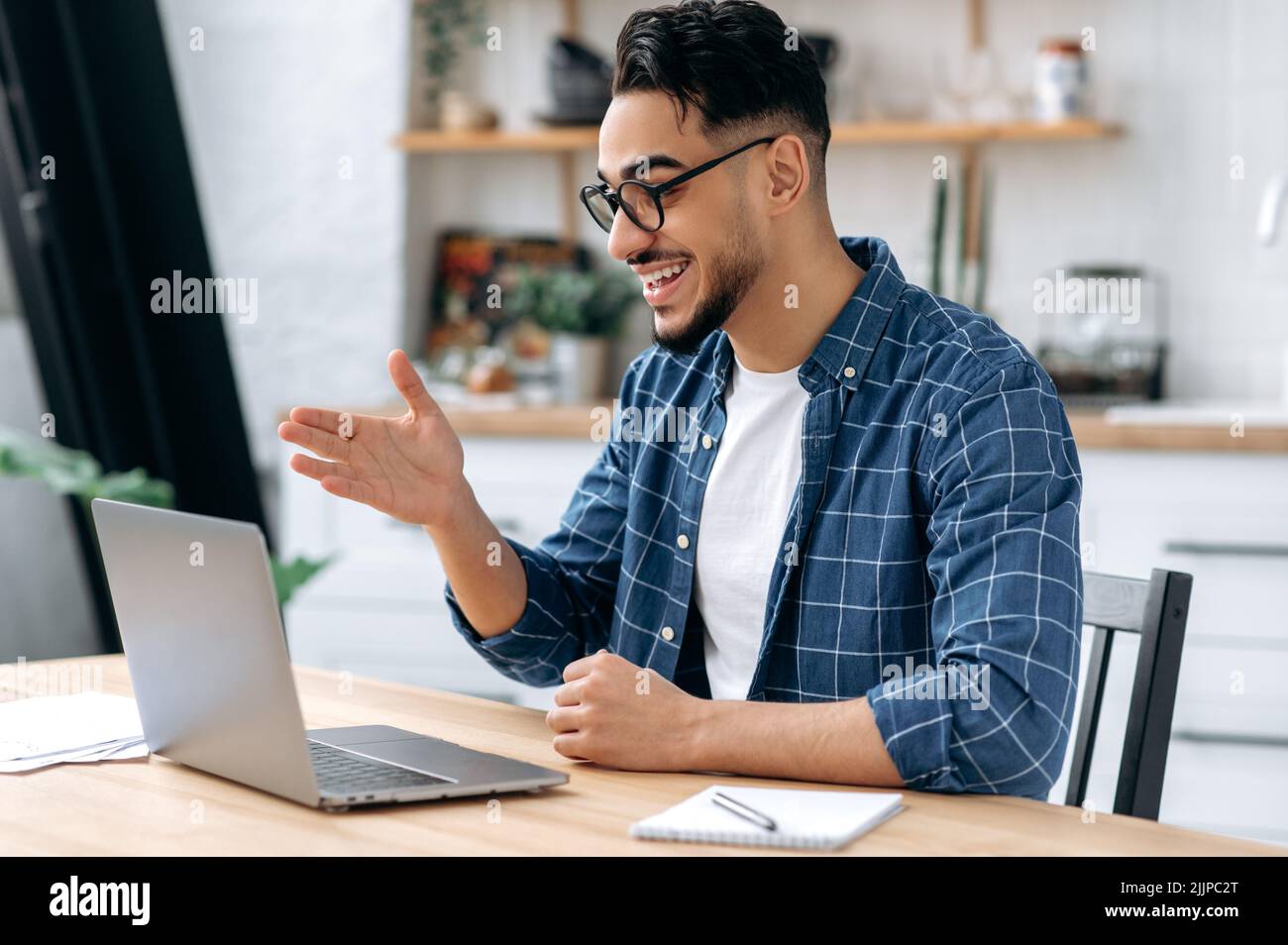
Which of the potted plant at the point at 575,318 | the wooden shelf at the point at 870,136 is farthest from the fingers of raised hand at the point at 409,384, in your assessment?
the wooden shelf at the point at 870,136

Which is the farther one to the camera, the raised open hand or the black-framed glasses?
the black-framed glasses

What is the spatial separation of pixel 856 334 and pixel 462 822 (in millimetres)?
693

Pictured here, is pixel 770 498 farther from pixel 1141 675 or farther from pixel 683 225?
pixel 1141 675

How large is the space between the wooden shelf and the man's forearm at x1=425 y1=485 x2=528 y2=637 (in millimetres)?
1975

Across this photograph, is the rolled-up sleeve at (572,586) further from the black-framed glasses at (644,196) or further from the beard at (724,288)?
the black-framed glasses at (644,196)

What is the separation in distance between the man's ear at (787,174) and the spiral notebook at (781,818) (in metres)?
0.68

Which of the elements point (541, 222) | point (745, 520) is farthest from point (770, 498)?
point (541, 222)

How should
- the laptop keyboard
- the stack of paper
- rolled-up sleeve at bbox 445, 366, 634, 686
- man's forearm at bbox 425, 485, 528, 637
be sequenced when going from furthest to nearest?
rolled-up sleeve at bbox 445, 366, 634, 686 → man's forearm at bbox 425, 485, 528, 637 → the stack of paper → the laptop keyboard

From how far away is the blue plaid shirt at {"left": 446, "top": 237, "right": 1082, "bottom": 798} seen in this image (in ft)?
3.73

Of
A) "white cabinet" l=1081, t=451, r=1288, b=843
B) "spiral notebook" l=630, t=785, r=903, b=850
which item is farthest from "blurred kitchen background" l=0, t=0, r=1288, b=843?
"spiral notebook" l=630, t=785, r=903, b=850

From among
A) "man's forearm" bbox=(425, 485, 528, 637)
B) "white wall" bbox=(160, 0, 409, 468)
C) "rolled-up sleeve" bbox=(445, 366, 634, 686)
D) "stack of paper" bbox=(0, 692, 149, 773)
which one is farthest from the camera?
"white wall" bbox=(160, 0, 409, 468)

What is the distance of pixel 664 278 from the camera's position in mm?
1494

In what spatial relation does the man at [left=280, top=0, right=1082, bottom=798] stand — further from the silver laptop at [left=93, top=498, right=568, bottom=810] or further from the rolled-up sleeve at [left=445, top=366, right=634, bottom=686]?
the silver laptop at [left=93, top=498, right=568, bottom=810]
